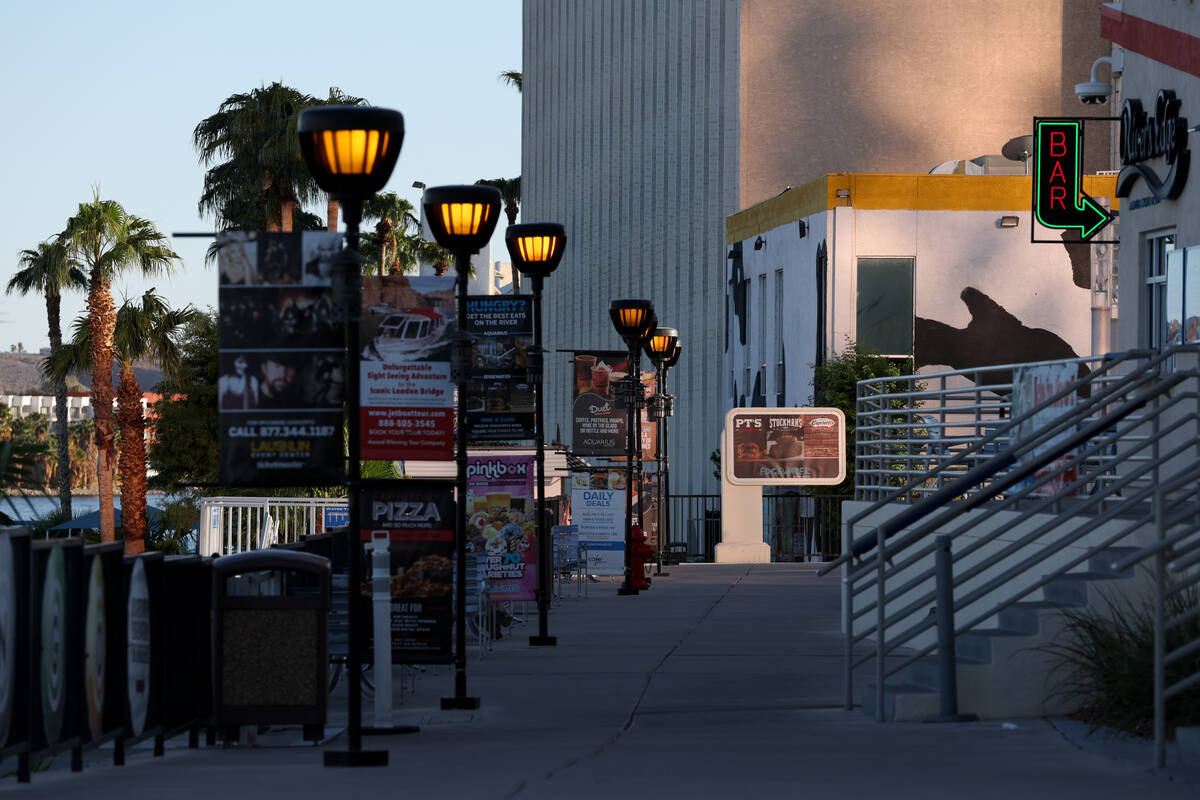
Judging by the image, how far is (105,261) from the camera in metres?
52.8

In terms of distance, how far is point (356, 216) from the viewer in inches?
442

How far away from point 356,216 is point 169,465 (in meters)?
45.8

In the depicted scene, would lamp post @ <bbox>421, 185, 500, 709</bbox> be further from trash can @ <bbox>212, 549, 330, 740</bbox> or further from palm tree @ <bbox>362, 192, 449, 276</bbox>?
palm tree @ <bbox>362, 192, 449, 276</bbox>

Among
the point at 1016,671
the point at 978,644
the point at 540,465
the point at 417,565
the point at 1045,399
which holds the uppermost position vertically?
the point at 1045,399

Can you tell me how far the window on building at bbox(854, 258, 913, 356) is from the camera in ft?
137

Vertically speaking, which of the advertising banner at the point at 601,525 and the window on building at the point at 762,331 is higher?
the window on building at the point at 762,331

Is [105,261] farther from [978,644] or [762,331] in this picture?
[978,644]

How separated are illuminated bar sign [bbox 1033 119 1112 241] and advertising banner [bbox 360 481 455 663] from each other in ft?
43.1

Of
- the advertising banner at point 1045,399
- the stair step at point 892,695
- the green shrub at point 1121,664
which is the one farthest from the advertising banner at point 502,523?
the green shrub at point 1121,664

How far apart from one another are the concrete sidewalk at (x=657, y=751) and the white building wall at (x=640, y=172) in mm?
42158

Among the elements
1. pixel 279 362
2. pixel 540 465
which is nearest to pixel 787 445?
pixel 540 465

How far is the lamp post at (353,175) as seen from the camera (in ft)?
35.3

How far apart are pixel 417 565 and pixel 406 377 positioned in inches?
75.8

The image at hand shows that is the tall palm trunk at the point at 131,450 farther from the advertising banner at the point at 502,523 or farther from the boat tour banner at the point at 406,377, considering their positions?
the boat tour banner at the point at 406,377
